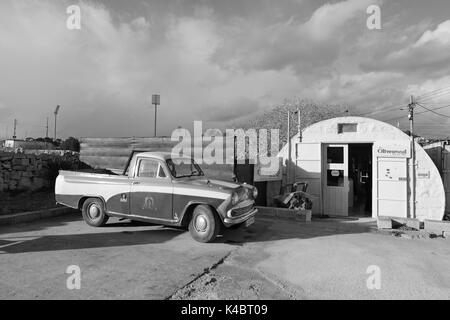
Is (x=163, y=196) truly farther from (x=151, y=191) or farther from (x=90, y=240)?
(x=90, y=240)

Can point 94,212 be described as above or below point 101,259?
above

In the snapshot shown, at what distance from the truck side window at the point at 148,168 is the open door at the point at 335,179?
689 cm

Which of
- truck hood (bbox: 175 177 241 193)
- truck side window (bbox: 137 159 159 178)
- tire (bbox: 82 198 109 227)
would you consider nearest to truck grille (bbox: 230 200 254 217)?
truck hood (bbox: 175 177 241 193)

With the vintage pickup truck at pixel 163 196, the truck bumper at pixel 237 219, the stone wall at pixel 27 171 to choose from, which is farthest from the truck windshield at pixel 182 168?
the stone wall at pixel 27 171

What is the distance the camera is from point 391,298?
13.8 feet

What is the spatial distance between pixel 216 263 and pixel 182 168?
8.98 ft

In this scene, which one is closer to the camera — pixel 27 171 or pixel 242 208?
pixel 242 208

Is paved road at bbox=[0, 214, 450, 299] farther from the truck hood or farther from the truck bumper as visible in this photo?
the truck hood

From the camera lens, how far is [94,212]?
26.2 feet

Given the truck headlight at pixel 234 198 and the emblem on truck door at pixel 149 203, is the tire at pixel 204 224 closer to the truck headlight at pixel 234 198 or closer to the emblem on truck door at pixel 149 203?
the truck headlight at pixel 234 198

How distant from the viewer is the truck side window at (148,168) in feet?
24.0

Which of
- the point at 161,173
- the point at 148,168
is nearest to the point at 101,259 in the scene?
the point at 161,173

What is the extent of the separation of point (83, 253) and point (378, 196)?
943cm

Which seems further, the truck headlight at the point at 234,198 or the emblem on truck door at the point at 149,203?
the emblem on truck door at the point at 149,203
